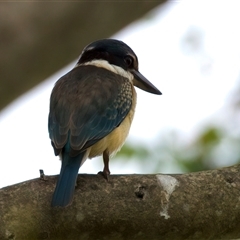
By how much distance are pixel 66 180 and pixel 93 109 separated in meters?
0.75

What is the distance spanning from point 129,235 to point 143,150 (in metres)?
2.11

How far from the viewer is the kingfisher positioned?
3.51 m

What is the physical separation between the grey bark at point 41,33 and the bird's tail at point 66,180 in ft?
1.60

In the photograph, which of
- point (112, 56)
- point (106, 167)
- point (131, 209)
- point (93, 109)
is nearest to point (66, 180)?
point (131, 209)

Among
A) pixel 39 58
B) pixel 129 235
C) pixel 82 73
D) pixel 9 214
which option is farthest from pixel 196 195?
pixel 82 73

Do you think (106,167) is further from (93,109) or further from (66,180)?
(66,180)

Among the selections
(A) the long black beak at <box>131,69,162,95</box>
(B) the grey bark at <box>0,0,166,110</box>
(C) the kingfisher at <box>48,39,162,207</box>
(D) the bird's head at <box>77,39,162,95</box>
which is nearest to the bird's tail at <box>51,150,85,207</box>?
(C) the kingfisher at <box>48,39,162,207</box>

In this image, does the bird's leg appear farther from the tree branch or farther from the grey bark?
the grey bark

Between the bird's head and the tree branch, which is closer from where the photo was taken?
the tree branch

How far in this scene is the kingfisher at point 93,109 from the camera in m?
3.51

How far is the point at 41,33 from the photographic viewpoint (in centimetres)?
345

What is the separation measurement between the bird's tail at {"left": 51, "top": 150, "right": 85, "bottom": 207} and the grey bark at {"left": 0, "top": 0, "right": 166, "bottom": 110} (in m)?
0.49

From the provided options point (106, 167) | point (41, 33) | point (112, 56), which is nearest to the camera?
point (41, 33)

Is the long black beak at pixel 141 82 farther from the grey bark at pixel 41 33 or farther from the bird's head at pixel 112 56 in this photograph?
the grey bark at pixel 41 33
